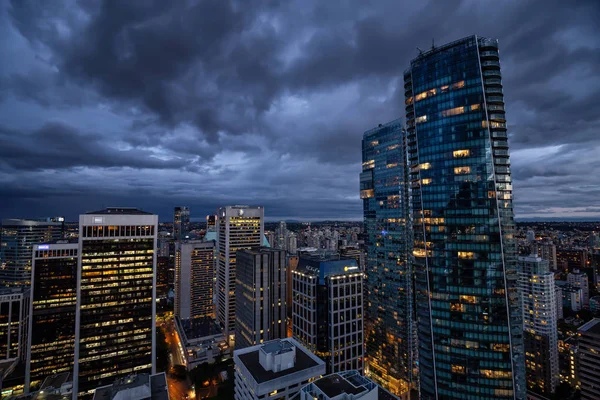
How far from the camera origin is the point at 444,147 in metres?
90.8

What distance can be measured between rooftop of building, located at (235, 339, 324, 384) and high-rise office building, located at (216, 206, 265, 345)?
9369 centimetres

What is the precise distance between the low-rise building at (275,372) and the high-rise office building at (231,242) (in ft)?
324

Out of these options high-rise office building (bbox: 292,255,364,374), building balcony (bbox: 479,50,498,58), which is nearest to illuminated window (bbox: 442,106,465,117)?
building balcony (bbox: 479,50,498,58)

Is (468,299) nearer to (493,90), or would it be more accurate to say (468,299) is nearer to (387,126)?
(493,90)

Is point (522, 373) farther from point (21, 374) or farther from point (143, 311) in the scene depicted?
point (21, 374)

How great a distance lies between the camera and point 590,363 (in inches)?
4028

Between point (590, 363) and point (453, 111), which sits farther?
point (590, 363)

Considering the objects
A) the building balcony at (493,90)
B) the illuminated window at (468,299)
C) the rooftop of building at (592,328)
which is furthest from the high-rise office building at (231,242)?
the rooftop of building at (592,328)

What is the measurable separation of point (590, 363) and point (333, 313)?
304 feet

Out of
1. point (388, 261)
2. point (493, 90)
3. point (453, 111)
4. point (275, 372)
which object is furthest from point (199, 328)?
point (493, 90)

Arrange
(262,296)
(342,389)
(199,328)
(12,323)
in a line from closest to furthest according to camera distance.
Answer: (342,389) → (262,296) → (12,323) → (199,328)

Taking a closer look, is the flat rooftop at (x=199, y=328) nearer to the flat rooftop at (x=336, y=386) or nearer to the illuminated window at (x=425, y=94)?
the flat rooftop at (x=336, y=386)

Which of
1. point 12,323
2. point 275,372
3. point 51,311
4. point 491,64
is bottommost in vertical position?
point 12,323

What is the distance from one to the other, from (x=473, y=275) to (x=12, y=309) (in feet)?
674
